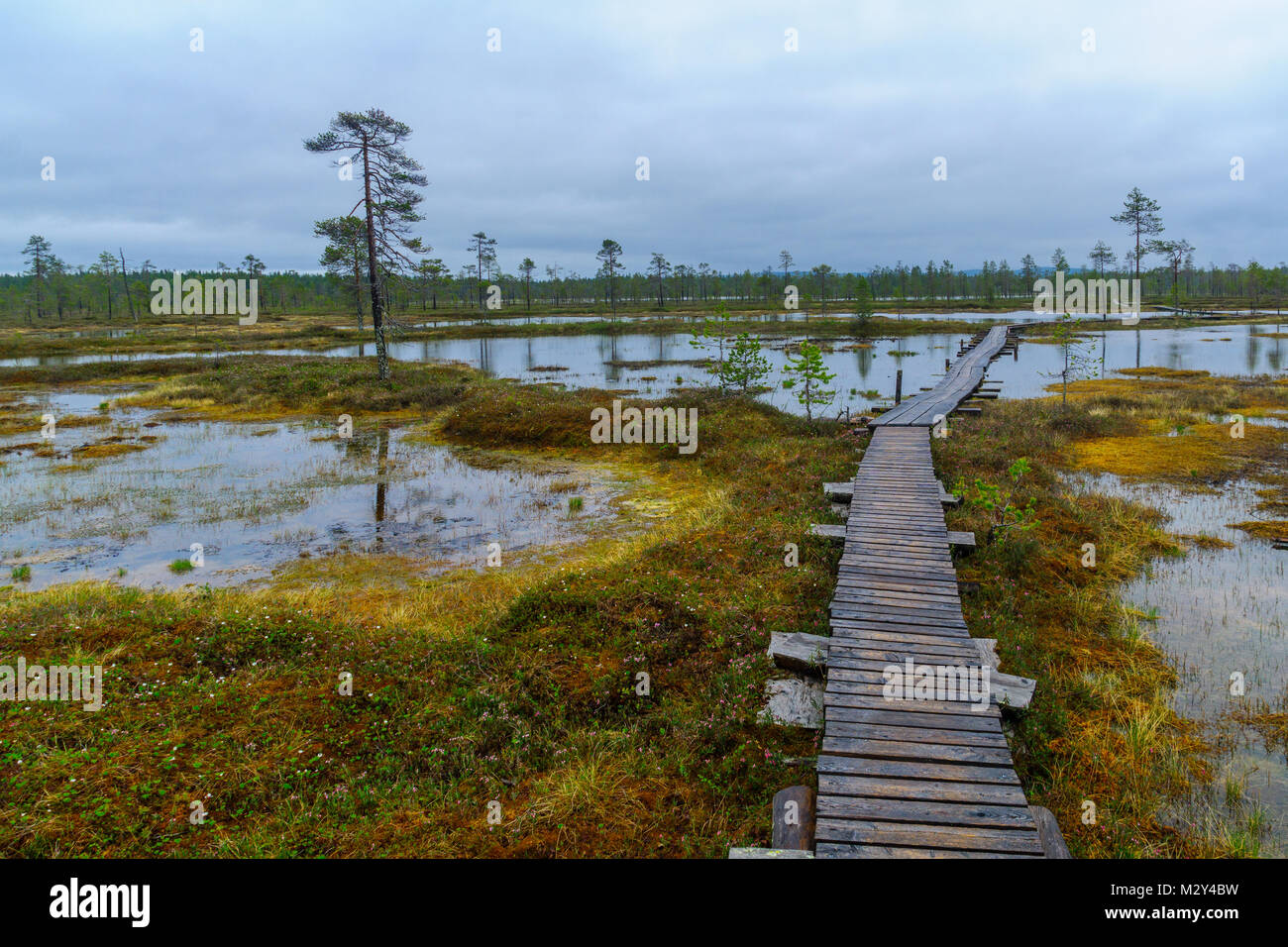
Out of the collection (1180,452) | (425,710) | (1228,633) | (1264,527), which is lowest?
(1228,633)

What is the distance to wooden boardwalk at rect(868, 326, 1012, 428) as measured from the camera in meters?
22.6

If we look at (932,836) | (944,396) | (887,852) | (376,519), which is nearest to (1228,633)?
(932,836)

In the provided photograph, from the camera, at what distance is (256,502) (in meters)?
18.2

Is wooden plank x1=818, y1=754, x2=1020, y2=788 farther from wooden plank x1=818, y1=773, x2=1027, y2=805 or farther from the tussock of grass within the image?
the tussock of grass

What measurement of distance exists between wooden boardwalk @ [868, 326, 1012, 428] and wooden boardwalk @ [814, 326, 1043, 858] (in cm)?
1111

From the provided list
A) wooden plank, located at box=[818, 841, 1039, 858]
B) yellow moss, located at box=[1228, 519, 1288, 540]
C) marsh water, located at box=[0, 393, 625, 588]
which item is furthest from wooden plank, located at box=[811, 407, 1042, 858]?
yellow moss, located at box=[1228, 519, 1288, 540]

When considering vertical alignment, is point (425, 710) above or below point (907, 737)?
below

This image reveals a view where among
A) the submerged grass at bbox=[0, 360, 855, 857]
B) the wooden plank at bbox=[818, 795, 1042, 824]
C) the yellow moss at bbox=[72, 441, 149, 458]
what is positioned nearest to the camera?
the wooden plank at bbox=[818, 795, 1042, 824]

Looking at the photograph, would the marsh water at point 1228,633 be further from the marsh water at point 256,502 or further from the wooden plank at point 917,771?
the marsh water at point 256,502

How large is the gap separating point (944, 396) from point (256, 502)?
25.4m

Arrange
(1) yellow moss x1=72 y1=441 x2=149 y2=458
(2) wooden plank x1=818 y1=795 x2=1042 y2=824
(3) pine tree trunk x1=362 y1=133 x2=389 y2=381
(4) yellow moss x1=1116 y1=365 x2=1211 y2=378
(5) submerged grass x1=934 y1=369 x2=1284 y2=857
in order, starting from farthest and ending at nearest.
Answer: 1. (4) yellow moss x1=1116 y1=365 x2=1211 y2=378
2. (3) pine tree trunk x1=362 y1=133 x2=389 y2=381
3. (1) yellow moss x1=72 y1=441 x2=149 y2=458
4. (5) submerged grass x1=934 y1=369 x2=1284 y2=857
5. (2) wooden plank x1=818 y1=795 x2=1042 y2=824

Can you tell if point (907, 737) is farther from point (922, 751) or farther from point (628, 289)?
point (628, 289)

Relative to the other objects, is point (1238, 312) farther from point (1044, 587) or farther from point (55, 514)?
point (55, 514)
